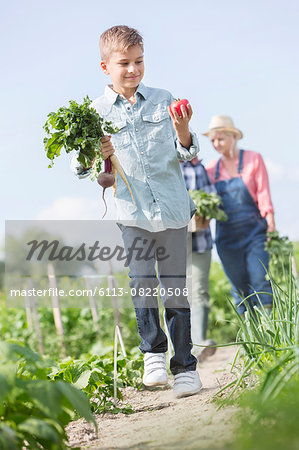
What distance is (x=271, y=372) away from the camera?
1858mm

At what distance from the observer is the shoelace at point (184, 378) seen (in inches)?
124

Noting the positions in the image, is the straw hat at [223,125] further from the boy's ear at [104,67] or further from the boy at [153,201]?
the boy's ear at [104,67]

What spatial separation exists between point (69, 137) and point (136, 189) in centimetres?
49

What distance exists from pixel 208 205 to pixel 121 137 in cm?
182

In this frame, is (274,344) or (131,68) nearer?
(274,344)

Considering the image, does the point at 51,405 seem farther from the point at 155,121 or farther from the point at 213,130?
the point at 213,130

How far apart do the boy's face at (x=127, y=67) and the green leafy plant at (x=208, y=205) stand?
73.9 inches

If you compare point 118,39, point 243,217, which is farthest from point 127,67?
point 243,217

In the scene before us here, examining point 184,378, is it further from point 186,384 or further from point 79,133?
point 79,133

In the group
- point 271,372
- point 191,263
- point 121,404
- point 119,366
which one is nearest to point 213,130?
point 191,263

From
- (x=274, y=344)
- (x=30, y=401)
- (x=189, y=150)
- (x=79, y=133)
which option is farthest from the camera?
(x=189, y=150)

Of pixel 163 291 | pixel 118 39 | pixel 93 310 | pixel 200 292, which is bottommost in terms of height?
pixel 93 310

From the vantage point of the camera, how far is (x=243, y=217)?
5176 mm

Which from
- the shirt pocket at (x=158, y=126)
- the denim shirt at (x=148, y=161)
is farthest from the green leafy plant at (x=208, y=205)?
the shirt pocket at (x=158, y=126)
